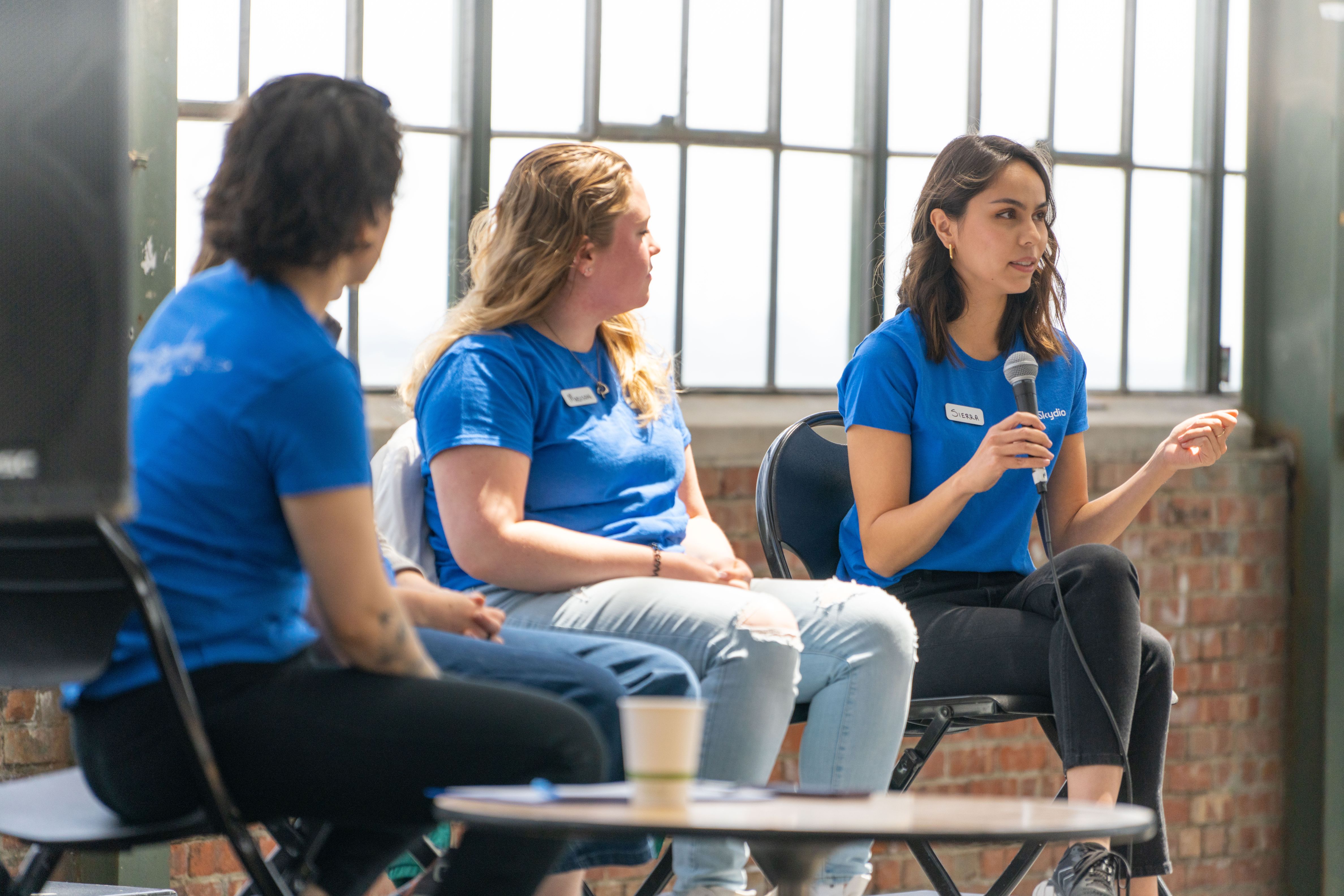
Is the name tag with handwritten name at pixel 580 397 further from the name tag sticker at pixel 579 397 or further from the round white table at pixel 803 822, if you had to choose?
the round white table at pixel 803 822

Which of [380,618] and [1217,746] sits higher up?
[380,618]

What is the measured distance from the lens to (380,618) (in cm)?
136

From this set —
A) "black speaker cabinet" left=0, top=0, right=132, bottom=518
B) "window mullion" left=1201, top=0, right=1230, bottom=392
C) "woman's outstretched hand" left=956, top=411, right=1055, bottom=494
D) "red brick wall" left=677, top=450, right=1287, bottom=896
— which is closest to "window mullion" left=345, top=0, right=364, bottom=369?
"woman's outstretched hand" left=956, top=411, right=1055, bottom=494

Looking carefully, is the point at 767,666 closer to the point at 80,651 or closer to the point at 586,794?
the point at 586,794

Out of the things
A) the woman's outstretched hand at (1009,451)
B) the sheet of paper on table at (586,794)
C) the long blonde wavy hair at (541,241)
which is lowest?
the sheet of paper on table at (586,794)

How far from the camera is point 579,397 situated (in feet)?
6.73

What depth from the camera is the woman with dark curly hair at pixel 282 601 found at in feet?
4.34

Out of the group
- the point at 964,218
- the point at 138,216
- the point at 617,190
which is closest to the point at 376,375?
the point at 138,216

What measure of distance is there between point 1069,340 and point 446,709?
1.57 m

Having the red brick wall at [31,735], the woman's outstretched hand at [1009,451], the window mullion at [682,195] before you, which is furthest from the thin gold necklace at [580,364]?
the red brick wall at [31,735]

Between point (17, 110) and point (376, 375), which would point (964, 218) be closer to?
point (376, 375)

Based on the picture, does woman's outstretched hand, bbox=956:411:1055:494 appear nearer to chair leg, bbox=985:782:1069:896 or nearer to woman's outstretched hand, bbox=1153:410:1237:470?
woman's outstretched hand, bbox=1153:410:1237:470

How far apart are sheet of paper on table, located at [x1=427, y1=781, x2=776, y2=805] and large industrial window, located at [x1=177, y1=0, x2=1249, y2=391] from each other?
63.8 inches

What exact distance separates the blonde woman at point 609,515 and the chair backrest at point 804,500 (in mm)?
168
